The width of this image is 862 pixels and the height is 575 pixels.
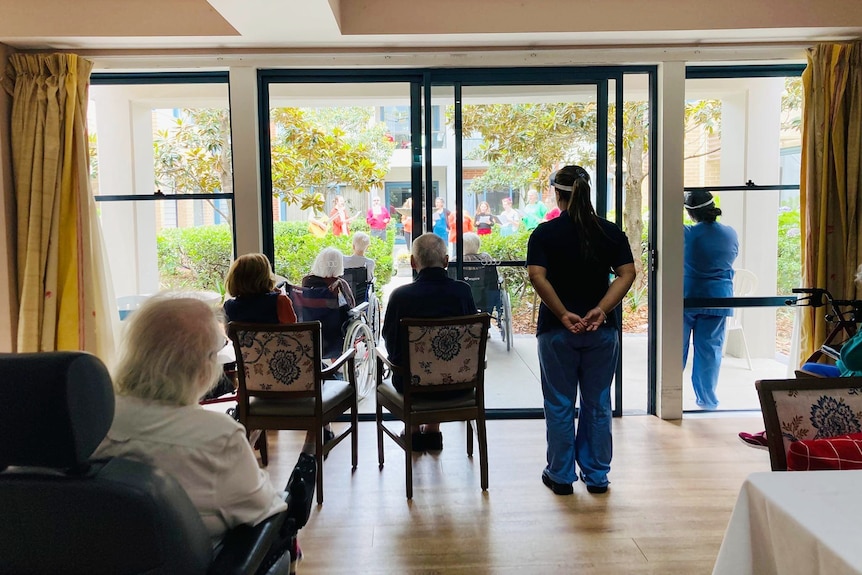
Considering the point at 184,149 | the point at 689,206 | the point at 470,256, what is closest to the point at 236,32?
the point at 184,149

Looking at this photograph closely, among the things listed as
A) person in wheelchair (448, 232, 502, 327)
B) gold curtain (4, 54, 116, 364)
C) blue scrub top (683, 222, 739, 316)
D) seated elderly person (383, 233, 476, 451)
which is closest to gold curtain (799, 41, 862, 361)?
blue scrub top (683, 222, 739, 316)

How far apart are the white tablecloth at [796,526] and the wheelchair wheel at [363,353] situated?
2.83 metres

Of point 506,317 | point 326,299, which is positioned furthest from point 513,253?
point 326,299

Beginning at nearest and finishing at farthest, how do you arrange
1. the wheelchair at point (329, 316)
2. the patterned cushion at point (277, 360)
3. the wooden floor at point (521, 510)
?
the wooden floor at point (521, 510) < the patterned cushion at point (277, 360) < the wheelchair at point (329, 316)

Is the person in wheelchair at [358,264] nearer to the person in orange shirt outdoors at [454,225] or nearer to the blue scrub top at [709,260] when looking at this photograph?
the person in orange shirt outdoors at [454,225]

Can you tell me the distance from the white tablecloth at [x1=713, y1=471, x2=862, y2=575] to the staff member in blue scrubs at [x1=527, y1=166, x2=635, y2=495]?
1436 millimetres

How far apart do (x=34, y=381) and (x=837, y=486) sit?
1604mm

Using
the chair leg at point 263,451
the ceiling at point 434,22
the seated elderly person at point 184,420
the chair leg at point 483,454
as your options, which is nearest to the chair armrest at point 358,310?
the chair leg at point 263,451

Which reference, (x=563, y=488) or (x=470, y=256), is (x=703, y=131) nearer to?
(x=470, y=256)

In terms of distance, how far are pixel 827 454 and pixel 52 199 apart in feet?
12.5

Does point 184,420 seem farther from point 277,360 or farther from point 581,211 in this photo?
point 581,211

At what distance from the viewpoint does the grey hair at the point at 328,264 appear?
3.93m

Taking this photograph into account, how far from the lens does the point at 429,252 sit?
3143 mm

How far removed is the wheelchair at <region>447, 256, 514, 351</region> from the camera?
4.15 metres
